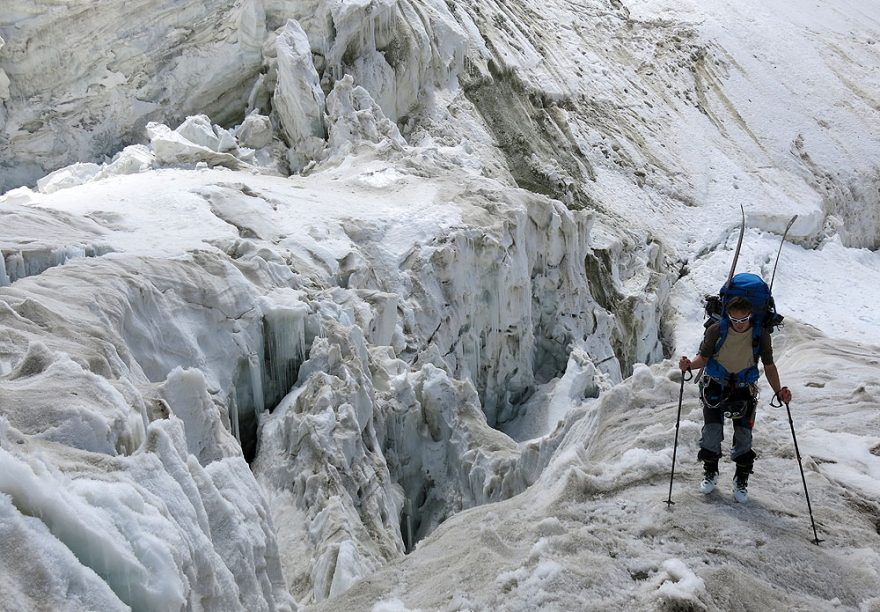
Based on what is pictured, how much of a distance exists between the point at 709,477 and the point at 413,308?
8.65 m

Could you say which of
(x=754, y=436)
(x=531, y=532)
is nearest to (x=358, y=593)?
(x=531, y=532)

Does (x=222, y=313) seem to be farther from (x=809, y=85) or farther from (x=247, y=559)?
(x=809, y=85)

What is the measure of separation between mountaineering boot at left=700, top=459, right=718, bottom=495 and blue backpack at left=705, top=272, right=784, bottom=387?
0.53 metres

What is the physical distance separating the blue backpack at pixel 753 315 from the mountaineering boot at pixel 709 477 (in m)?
0.53

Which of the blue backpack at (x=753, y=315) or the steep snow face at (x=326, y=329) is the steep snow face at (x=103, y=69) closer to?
the steep snow face at (x=326, y=329)

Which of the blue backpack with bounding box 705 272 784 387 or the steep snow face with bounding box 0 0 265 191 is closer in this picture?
the blue backpack with bounding box 705 272 784 387

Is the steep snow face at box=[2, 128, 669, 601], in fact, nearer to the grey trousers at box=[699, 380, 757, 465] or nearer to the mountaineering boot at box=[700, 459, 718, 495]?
the mountaineering boot at box=[700, 459, 718, 495]

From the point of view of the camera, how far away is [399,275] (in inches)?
515

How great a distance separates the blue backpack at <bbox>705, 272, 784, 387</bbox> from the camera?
4551mm

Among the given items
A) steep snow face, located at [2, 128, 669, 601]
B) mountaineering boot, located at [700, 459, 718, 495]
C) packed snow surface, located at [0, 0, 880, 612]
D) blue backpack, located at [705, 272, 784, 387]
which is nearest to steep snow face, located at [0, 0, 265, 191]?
packed snow surface, located at [0, 0, 880, 612]

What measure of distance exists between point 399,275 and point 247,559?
8.95m

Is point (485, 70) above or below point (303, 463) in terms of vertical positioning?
above

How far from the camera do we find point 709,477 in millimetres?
4707

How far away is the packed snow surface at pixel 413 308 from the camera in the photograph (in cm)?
393
